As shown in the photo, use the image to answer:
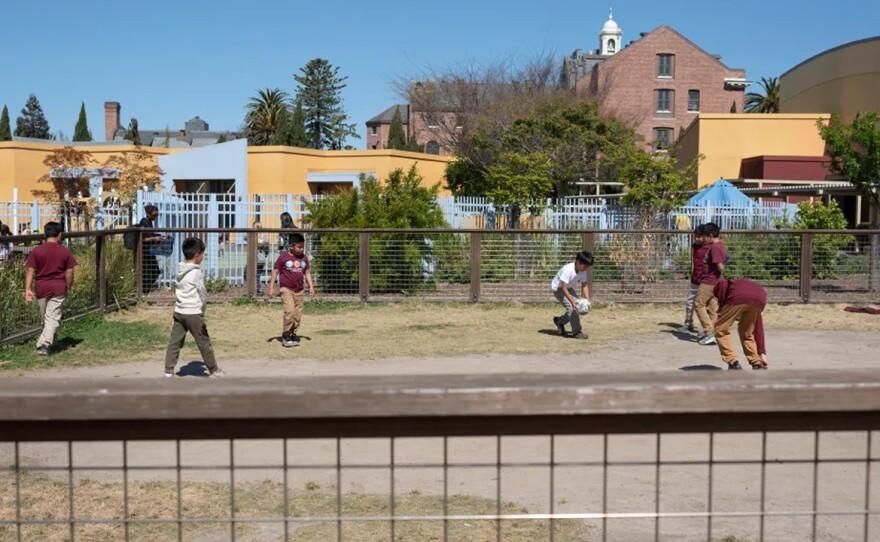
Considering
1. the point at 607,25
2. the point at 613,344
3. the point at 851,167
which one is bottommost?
the point at 613,344

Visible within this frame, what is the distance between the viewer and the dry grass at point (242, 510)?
5.74 metres

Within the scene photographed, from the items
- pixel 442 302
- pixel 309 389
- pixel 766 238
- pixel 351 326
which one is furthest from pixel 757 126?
pixel 309 389

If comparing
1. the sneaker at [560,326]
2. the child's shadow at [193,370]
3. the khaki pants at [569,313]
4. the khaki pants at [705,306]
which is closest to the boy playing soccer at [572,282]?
the khaki pants at [569,313]

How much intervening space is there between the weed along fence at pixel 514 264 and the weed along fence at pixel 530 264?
2 centimetres

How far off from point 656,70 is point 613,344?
58.8 metres

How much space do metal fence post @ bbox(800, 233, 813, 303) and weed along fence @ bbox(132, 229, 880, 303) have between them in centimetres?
2

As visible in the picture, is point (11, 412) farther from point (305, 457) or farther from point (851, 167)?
point (851, 167)

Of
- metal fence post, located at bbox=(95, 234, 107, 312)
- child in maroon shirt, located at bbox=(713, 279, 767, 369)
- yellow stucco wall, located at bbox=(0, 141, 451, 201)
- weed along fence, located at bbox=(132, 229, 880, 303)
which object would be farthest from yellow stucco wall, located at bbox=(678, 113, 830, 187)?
child in maroon shirt, located at bbox=(713, 279, 767, 369)

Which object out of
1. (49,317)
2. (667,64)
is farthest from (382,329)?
(667,64)

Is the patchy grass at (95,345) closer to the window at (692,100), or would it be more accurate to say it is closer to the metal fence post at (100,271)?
the metal fence post at (100,271)

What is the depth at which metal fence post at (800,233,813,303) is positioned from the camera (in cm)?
1898

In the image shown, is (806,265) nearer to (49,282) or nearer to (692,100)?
(49,282)

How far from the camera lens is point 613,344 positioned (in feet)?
47.4

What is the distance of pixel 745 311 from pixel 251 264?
1108 centimetres
